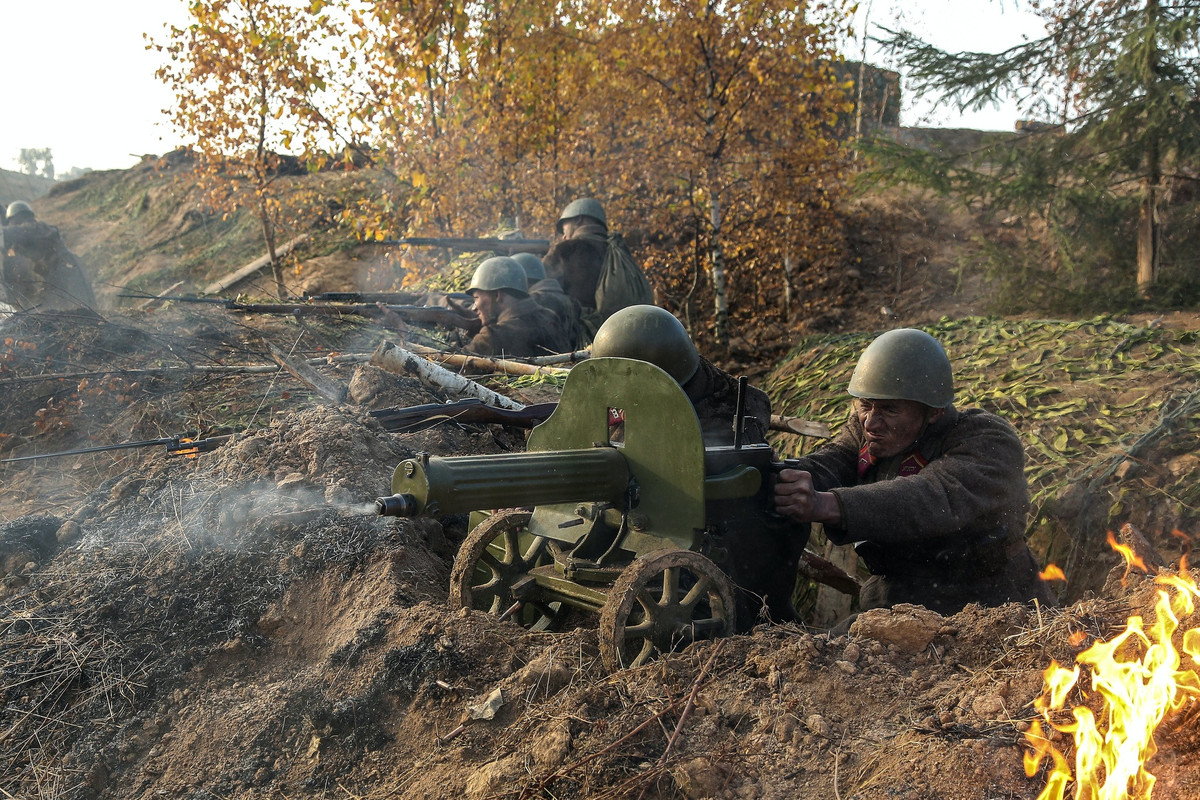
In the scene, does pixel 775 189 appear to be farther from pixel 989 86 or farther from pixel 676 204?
pixel 989 86

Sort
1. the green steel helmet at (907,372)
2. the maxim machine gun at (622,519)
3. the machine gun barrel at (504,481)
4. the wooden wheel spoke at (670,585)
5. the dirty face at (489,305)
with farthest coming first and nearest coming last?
the dirty face at (489,305), the green steel helmet at (907,372), the wooden wheel spoke at (670,585), the maxim machine gun at (622,519), the machine gun barrel at (504,481)

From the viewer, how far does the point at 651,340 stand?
4555mm

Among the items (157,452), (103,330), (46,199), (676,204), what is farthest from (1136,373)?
(46,199)

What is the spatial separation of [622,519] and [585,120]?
16263mm

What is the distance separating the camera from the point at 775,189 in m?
15.3

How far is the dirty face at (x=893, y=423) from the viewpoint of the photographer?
14.6 feet

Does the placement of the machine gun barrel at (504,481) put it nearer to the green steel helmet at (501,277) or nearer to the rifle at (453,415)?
the rifle at (453,415)

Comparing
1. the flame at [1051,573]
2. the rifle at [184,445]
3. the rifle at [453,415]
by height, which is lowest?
the flame at [1051,573]

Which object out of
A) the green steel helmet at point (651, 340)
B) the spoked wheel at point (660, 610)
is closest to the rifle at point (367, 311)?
the green steel helmet at point (651, 340)

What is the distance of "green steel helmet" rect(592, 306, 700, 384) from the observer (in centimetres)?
455

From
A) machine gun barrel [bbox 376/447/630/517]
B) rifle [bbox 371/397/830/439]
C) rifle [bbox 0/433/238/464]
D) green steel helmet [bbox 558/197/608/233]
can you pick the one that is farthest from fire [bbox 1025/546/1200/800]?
green steel helmet [bbox 558/197/608/233]

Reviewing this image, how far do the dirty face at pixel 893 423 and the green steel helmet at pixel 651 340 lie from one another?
36.0 inches

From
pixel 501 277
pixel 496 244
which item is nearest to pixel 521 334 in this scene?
pixel 501 277

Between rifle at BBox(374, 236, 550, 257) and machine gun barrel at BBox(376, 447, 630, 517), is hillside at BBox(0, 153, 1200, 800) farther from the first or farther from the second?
rifle at BBox(374, 236, 550, 257)
